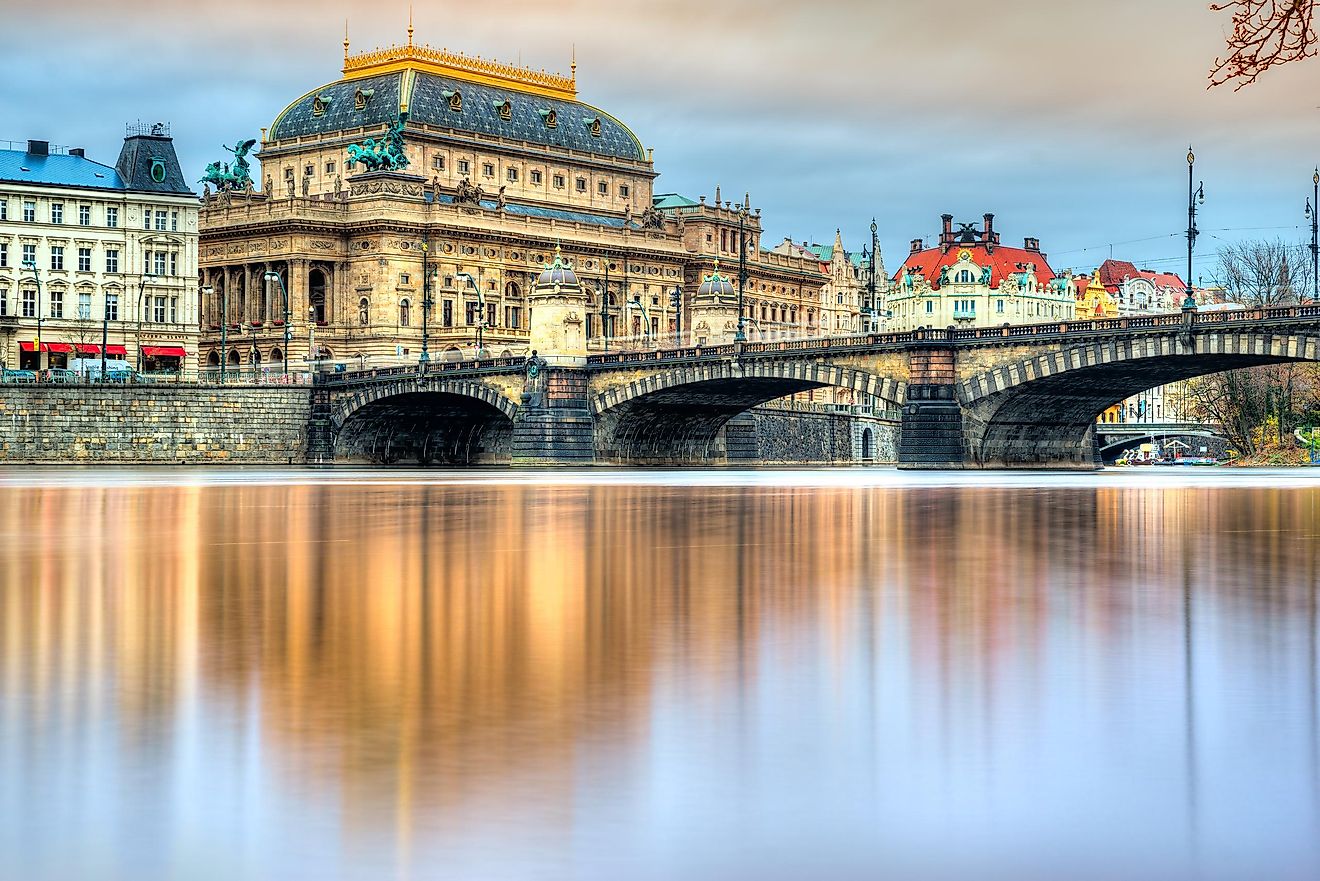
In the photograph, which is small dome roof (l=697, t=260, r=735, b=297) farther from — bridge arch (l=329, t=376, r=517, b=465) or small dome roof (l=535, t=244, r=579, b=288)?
bridge arch (l=329, t=376, r=517, b=465)

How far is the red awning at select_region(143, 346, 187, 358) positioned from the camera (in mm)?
117062

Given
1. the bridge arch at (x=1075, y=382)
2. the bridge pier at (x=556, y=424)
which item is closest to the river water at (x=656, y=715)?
the bridge arch at (x=1075, y=382)

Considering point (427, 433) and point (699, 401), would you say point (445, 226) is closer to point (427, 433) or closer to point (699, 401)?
point (427, 433)

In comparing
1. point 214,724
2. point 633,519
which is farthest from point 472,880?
point 633,519

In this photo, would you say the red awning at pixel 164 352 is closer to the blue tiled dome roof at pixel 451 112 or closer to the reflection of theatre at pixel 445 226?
the reflection of theatre at pixel 445 226

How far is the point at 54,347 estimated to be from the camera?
11375 centimetres

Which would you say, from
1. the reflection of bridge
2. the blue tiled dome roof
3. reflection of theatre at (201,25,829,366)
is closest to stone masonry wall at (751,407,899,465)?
reflection of theatre at (201,25,829,366)

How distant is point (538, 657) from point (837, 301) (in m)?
183

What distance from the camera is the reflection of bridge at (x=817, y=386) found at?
76.4 meters

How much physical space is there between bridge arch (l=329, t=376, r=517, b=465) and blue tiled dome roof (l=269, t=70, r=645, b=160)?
42.2 metres

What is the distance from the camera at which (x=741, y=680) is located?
12891mm

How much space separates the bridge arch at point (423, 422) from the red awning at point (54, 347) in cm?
1956

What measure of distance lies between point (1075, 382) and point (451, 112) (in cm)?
7975

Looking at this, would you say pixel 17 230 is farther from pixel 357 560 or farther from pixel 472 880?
pixel 472 880
